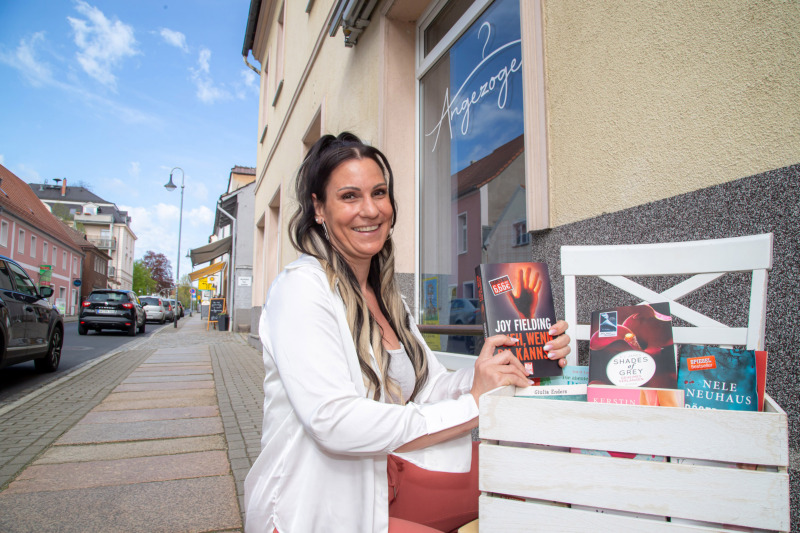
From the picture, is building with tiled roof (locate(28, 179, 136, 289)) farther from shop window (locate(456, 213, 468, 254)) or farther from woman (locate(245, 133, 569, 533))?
woman (locate(245, 133, 569, 533))

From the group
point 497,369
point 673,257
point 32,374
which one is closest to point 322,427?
point 497,369

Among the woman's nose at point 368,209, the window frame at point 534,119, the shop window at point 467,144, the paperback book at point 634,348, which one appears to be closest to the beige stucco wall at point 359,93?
the shop window at point 467,144

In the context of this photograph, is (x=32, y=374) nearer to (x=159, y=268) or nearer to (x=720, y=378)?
(x=720, y=378)

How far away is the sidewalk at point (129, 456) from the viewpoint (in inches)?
102

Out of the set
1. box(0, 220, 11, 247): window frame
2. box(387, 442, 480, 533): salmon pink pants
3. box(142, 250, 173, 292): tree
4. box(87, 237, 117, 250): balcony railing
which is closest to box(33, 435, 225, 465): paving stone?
box(387, 442, 480, 533): salmon pink pants

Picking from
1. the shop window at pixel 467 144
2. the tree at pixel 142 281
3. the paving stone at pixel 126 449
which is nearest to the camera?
the shop window at pixel 467 144

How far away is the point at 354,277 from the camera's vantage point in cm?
173

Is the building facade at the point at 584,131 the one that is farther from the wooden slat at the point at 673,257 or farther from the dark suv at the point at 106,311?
the dark suv at the point at 106,311

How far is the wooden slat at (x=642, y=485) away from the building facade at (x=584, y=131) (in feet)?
2.65

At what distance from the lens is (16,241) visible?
33.7 m

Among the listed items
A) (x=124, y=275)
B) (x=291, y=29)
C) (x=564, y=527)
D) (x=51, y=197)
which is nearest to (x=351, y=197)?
(x=564, y=527)

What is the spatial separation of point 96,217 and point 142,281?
517 inches

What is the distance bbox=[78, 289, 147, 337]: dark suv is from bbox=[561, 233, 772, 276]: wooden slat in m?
19.1

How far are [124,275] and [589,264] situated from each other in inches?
3528
